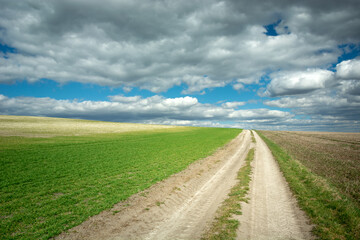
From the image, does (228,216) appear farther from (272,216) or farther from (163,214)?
(163,214)

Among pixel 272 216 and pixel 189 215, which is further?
pixel 189 215

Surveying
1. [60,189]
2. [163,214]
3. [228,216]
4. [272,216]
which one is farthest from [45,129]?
[272,216]

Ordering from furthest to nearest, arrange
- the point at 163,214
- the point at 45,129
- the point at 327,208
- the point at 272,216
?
1. the point at 45,129
2. the point at 327,208
3. the point at 163,214
4. the point at 272,216

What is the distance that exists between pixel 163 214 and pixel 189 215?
144cm

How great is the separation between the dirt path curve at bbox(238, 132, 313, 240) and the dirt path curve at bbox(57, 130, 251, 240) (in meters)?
A: 1.76

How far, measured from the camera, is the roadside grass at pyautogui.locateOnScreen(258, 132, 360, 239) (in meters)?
7.53

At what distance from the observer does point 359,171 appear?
17.3 m

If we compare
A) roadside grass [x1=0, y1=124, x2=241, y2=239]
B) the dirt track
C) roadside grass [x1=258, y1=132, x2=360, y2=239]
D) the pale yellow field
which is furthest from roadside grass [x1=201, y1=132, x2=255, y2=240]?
the pale yellow field

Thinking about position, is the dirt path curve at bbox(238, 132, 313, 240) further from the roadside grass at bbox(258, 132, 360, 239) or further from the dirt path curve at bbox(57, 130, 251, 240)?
the dirt path curve at bbox(57, 130, 251, 240)

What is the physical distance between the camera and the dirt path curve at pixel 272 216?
294 inches

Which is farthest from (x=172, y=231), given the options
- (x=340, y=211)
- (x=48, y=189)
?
(x=48, y=189)

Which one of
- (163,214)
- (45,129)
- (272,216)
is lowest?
(163,214)

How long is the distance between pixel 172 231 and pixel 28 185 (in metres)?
12.3

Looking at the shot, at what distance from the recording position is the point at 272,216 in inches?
351
